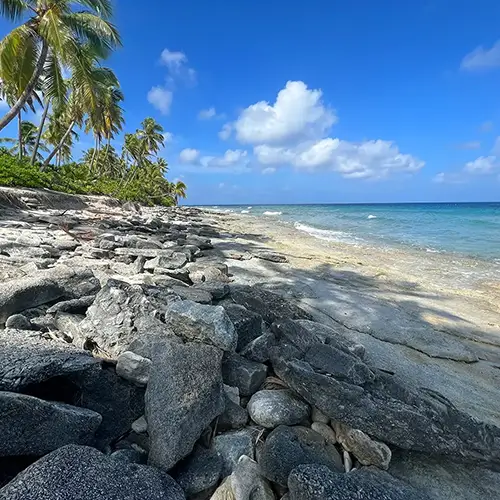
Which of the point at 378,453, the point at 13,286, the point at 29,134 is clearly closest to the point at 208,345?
the point at 378,453

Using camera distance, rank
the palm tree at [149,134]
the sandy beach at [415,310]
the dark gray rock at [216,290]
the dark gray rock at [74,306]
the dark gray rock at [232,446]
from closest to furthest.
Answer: the dark gray rock at [232,446], the dark gray rock at [74,306], the sandy beach at [415,310], the dark gray rock at [216,290], the palm tree at [149,134]

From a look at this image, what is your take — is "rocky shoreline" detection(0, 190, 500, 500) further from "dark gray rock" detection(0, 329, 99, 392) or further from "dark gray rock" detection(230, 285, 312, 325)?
"dark gray rock" detection(230, 285, 312, 325)

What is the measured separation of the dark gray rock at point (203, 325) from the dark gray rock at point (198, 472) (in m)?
0.75

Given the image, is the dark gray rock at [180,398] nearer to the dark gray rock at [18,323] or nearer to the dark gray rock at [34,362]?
the dark gray rock at [34,362]

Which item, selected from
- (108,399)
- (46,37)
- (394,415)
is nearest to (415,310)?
(394,415)

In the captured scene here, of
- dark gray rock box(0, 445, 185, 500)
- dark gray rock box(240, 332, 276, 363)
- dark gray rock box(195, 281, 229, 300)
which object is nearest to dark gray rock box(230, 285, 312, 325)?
dark gray rock box(195, 281, 229, 300)

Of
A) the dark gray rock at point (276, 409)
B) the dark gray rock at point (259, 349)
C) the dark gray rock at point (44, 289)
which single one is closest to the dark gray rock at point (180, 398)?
the dark gray rock at point (276, 409)

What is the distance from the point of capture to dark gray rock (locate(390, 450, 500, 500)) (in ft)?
6.16

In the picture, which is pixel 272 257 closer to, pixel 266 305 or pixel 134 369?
pixel 266 305

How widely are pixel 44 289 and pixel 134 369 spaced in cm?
166

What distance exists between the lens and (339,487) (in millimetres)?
1489

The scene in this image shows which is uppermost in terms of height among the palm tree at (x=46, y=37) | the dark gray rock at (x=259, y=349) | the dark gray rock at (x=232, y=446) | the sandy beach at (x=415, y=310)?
the palm tree at (x=46, y=37)

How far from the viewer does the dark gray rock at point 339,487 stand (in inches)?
57.4

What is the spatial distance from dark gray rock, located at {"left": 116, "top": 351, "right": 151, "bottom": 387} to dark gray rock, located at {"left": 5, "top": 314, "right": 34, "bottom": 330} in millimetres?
1083
